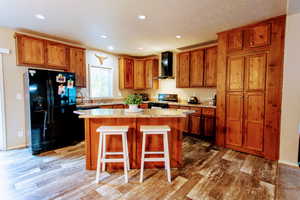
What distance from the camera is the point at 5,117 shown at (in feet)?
Answer: 10.6

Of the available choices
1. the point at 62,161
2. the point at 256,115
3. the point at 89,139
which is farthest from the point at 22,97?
the point at 256,115

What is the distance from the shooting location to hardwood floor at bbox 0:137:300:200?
1889 mm

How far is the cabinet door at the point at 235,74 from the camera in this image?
3.11m

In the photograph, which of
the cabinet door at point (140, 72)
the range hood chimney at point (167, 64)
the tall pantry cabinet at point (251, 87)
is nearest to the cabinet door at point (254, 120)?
the tall pantry cabinet at point (251, 87)

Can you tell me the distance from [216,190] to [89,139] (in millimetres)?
2031

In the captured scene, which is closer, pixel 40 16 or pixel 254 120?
pixel 40 16

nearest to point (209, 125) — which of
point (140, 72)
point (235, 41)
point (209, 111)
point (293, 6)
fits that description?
point (209, 111)

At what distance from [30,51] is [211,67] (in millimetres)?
4393

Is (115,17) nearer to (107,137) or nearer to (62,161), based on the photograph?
(107,137)

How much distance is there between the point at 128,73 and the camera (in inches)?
218

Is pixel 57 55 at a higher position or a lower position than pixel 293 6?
lower

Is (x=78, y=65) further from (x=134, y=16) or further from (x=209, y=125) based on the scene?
(x=209, y=125)

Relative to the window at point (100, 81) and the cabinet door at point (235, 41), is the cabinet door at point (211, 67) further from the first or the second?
the window at point (100, 81)

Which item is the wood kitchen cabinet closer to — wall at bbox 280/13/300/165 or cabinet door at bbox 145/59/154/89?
cabinet door at bbox 145/59/154/89
